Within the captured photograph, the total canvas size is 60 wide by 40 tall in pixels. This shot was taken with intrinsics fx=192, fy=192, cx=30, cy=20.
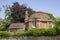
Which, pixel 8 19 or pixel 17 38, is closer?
pixel 17 38

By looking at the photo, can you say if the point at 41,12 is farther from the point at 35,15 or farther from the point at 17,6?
the point at 17,6

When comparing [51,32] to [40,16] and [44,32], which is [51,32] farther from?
[40,16]

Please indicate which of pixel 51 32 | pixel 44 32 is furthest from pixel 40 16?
pixel 51 32

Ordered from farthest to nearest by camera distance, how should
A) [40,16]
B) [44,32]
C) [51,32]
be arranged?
[40,16], [44,32], [51,32]

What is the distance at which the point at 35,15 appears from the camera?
4972 cm

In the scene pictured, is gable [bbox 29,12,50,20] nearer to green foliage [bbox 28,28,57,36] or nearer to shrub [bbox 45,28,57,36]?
green foliage [bbox 28,28,57,36]

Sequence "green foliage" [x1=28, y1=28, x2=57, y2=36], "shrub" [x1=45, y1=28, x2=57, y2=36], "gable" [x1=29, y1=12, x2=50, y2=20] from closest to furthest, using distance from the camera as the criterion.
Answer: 1. "shrub" [x1=45, y1=28, x2=57, y2=36]
2. "green foliage" [x1=28, y1=28, x2=57, y2=36]
3. "gable" [x1=29, y1=12, x2=50, y2=20]

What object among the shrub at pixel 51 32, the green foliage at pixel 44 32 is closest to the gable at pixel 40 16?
the green foliage at pixel 44 32

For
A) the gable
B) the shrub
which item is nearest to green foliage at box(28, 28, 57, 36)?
the shrub

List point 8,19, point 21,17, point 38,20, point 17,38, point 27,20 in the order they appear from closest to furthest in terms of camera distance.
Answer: point 17,38, point 38,20, point 27,20, point 21,17, point 8,19

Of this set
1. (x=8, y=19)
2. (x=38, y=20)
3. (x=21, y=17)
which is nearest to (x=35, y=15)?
(x=38, y=20)

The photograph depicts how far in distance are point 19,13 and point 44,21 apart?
2238 centimetres

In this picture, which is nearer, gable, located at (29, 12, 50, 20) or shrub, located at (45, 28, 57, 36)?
shrub, located at (45, 28, 57, 36)

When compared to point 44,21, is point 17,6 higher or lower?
higher
